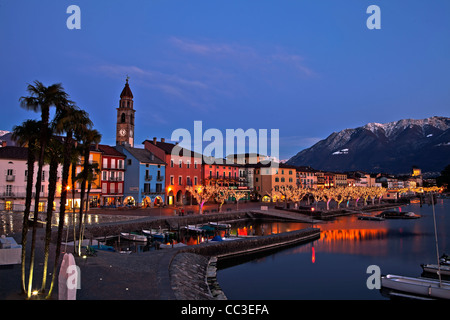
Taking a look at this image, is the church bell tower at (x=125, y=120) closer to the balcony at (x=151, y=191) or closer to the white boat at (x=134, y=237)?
the balcony at (x=151, y=191)

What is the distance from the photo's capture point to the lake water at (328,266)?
28.3m

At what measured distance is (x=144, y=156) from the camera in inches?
3051

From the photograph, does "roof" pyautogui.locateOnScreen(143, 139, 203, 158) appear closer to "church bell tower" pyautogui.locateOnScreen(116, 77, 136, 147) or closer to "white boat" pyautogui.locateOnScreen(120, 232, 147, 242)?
"church bell tower" pyautogui.locateOnScreen(116, 77, 136, 147)

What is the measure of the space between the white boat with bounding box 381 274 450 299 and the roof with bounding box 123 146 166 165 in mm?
56921

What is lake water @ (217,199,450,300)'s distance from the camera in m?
28.3

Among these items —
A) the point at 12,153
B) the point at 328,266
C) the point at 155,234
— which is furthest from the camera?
the point at 12,153

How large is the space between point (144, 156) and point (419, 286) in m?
62.7

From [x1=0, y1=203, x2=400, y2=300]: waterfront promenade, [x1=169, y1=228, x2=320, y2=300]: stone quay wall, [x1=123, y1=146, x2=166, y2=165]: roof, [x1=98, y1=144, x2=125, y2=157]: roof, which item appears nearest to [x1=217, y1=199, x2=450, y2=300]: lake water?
[x1=169, y1=228, x2=320, y2=300]: stone quay wall

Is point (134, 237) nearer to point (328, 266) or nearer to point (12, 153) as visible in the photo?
point (328, 266)

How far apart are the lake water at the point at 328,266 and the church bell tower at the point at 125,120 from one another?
58.1 meters

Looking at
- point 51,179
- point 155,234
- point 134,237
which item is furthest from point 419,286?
point 134,237
